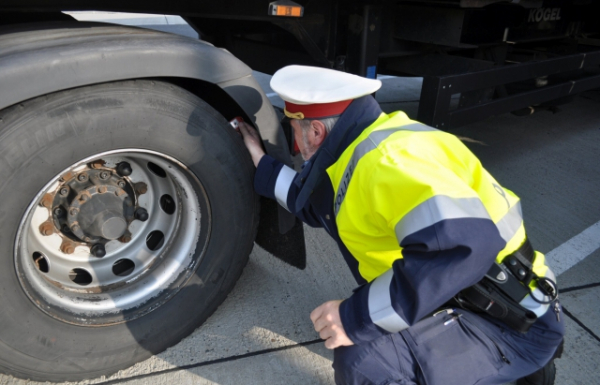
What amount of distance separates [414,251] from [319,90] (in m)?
0.66

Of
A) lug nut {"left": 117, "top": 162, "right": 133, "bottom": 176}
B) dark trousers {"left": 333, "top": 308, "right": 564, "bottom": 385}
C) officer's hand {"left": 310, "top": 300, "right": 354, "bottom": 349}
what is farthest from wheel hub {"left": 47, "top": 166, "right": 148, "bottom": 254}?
dark trousers {"left": 333, "top": 308, "right": 564, "bottom": 385}

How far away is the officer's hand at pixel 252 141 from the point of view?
6.83 ft

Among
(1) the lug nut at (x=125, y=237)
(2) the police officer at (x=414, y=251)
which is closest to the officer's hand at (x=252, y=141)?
(2) the police officer at (x=414, y=251)

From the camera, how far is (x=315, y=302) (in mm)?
2518

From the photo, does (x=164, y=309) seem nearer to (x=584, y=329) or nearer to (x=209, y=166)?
(x=209, y=166)

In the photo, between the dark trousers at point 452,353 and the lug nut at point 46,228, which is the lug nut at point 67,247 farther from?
the dark trousers at point 452,353

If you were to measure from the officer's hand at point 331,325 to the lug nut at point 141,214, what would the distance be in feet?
2.69

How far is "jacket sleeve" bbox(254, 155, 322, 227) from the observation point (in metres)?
2.04

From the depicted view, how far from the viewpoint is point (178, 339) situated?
2.14 meters

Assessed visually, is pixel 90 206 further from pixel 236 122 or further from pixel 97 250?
pixel 236 122

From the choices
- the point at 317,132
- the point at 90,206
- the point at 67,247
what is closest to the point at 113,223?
the point at 90,206

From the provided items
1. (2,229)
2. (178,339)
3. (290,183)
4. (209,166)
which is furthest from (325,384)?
(2,229)

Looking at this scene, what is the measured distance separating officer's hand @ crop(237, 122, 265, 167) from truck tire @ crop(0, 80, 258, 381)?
0.06 metres

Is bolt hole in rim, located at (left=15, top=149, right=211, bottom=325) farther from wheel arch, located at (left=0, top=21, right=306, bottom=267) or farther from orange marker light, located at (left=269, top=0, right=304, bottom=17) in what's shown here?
orange marker light, located at (left=269, top=0, right=304, bottom=17)
